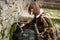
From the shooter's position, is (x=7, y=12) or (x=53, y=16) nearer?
(x=7, y=12)

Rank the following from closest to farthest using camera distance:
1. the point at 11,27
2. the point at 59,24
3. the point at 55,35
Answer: the point at 55,35 < the point at 11,27 < the point at 59,24

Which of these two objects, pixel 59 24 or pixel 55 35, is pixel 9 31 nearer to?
pixel 55 35

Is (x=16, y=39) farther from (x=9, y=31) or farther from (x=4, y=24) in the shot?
(x=4, y=24)

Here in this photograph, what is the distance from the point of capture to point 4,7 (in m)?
2.63

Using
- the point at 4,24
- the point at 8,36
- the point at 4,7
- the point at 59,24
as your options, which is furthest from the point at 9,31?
the point at 59,24

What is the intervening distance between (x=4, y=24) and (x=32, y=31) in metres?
0.45

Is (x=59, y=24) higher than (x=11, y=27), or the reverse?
(x=11, y=27)

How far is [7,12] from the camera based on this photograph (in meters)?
2.79

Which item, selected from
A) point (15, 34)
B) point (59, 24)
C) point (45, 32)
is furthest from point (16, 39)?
point (59, 24)

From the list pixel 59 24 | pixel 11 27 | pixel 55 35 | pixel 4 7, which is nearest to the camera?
pixel 4 7

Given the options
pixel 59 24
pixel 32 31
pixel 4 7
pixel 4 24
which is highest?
pixel 4 7

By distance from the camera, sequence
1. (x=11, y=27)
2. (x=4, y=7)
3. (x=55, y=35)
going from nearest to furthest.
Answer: (x=4, y=7)
(x=55, y=35)
(x=11, y=27)

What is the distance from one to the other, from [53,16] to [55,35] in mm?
1037

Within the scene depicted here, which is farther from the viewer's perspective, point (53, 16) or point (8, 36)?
point (53, 16)
